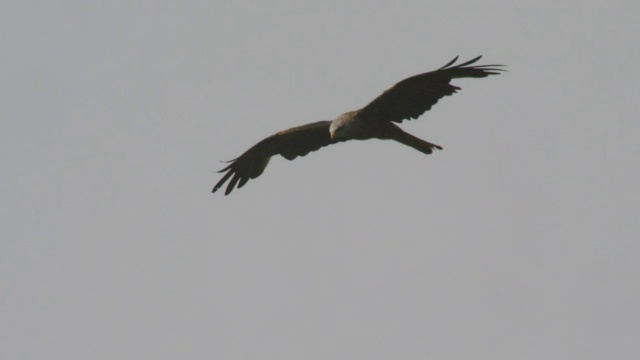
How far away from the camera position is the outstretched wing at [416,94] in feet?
43.7

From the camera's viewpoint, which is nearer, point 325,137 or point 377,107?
point 377,107

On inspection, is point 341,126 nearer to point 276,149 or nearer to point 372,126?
point 372,126

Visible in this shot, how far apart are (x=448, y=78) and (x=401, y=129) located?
117cm

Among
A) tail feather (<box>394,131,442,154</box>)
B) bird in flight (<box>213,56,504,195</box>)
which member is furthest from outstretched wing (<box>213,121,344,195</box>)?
tail feather (<box>394,131,442,154</box>)

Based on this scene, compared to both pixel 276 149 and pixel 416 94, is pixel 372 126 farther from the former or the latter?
pixel 276 149

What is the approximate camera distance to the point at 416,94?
13.9 metres

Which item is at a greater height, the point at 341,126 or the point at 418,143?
the point at 341,126

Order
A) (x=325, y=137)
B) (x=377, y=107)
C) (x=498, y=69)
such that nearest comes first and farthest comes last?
(x=498, y=69), (x=377, y=107), (x=325, y=137)

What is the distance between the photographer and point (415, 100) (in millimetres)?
13961

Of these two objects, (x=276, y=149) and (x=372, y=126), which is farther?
(x=276, y=149)

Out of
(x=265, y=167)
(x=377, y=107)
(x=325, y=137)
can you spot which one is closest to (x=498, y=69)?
(x=377, y=107)

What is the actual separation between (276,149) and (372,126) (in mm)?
2092

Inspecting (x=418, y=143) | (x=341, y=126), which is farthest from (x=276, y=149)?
(x=418, y=143)

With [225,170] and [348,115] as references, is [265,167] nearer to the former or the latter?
[225,170]
